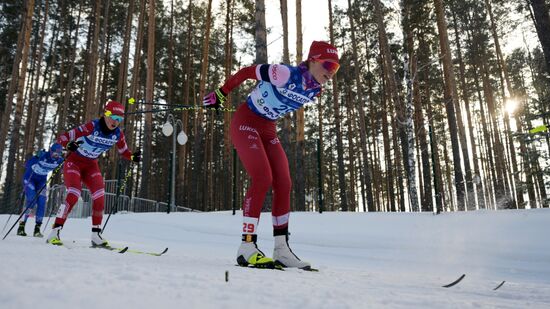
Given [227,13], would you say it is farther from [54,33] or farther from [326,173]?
[326,173]

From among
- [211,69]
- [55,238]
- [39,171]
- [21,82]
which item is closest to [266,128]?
[55,238]

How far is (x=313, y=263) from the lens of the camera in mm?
4895

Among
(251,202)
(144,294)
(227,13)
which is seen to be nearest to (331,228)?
(251,202)

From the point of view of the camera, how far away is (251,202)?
3361 mm

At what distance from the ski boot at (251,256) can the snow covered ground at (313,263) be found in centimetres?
22

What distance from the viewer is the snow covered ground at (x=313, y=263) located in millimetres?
1666

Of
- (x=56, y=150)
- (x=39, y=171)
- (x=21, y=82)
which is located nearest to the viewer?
(x=56, y=150)

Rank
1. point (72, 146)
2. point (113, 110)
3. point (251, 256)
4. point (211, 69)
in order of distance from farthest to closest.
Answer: point (211, 69)
point (113, 110)
point (72, 146)
point (251, 256)

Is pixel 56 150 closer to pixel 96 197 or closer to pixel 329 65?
pixel 96 197

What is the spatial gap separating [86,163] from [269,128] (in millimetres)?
3130

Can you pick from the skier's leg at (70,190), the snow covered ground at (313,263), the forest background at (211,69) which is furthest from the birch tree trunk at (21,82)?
the skier's leg at (70,190)

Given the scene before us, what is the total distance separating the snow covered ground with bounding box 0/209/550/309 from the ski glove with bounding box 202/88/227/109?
1.43 m

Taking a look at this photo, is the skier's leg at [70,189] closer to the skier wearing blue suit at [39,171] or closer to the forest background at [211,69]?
the skier wearing blue suit at [39,171]

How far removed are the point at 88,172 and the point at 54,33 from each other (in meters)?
22.9
